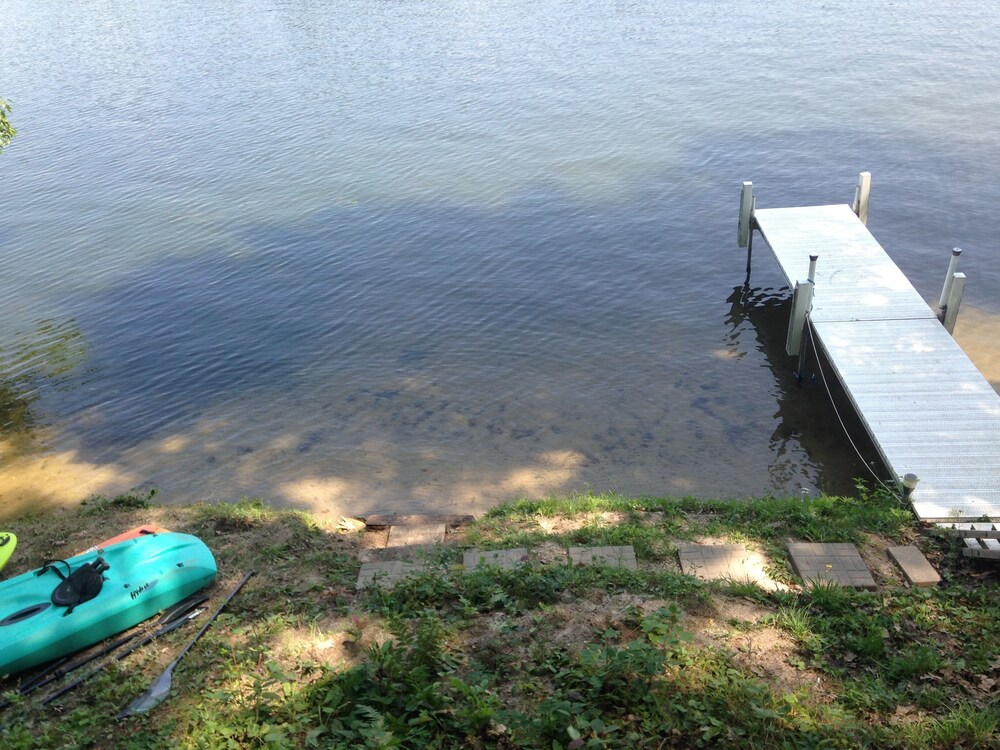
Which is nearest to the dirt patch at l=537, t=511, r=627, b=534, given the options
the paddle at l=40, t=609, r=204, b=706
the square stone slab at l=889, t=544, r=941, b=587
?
the square stone slab at l=889, t=544, r=941, b=587

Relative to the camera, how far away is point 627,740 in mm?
5406

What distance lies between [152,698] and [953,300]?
12.7 m

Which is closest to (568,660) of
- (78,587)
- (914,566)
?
(914,566)

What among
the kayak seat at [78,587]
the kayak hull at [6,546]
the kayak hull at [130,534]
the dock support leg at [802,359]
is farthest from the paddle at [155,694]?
the dock support leg at [802,359]

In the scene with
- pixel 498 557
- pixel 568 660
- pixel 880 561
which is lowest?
pixel 880 561

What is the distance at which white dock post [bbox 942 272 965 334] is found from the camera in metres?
12.7

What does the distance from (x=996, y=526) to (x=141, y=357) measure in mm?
15040

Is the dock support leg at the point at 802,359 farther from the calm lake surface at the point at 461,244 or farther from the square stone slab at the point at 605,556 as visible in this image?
the square stone slab at the point at 605,556

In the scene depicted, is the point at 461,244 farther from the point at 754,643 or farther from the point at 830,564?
the point at 754,643

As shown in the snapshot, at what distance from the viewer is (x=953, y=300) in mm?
12953

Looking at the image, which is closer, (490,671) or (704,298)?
(490,671)

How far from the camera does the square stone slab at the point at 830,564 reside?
7949mm

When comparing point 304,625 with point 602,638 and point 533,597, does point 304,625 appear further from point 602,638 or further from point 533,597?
point 602,638

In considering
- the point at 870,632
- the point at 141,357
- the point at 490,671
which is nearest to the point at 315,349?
the point at 141,357
